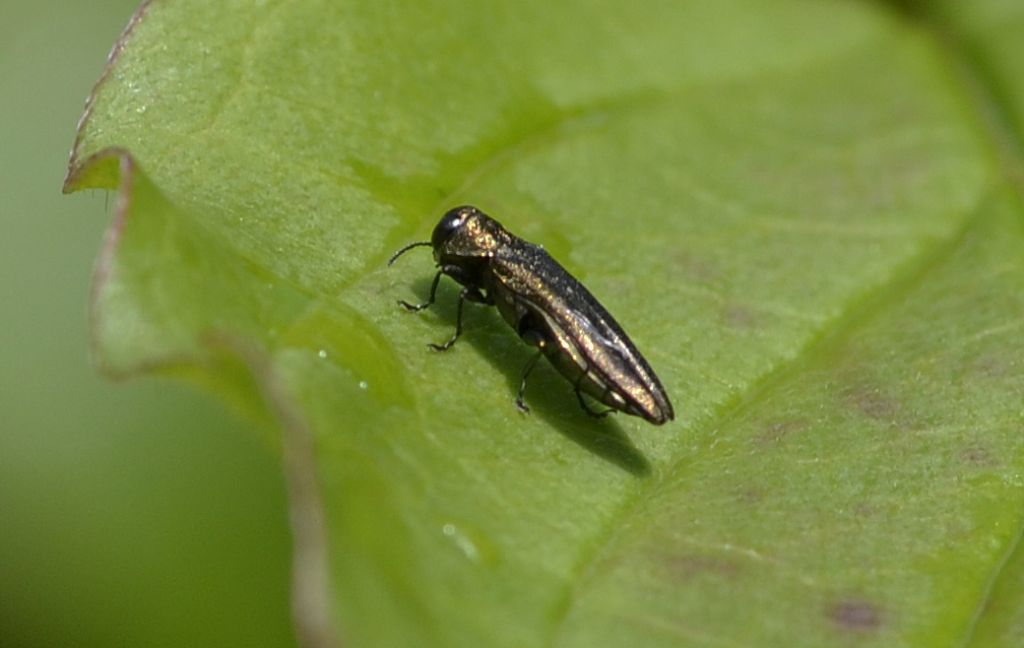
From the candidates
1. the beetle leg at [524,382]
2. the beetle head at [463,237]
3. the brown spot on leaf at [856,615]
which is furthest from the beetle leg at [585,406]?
the brown spot on leaf at [856,615]

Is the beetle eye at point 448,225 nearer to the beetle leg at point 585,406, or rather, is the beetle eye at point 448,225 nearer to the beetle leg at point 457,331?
the beetle leg at point 457,331

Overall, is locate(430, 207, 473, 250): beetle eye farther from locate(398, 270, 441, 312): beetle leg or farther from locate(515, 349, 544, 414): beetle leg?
locate(515, 349, 544, 414): beetle leg

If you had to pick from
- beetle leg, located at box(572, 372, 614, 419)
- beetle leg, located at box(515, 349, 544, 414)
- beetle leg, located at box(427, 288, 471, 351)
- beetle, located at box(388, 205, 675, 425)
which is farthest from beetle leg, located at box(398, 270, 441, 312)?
beetle leg, located at box(572, 372, 614, 419)

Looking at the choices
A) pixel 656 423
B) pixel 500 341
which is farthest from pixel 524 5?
pixel 656 423

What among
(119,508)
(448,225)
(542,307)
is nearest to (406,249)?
(448,225)

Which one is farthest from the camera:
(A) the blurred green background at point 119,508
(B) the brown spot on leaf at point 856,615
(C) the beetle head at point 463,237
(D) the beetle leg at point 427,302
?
(A) the blurred green background at point 119,508

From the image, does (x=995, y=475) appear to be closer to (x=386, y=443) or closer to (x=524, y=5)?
(x=386, y=443)
